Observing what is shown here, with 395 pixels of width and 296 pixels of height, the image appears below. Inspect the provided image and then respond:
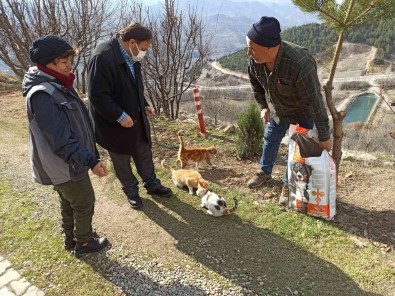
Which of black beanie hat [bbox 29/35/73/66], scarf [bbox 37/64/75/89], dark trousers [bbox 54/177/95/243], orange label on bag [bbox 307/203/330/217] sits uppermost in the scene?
black beanie hat [bbox 29/35/73/66]

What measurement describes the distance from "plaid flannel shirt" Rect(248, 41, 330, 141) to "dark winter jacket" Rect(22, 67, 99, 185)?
1889 mm

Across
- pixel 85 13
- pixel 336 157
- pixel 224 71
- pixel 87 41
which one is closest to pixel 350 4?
pixel 336 157

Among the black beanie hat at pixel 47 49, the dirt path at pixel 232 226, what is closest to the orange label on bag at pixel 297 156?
the dirt path at pixel 232 226

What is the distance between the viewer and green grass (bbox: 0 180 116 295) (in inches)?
118

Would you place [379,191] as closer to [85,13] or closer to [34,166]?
Result: [34,166]

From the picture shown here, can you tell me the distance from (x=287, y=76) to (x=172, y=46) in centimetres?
660

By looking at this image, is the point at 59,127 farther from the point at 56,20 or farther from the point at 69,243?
the point at 56,20

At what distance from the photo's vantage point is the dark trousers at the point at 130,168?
3.79m

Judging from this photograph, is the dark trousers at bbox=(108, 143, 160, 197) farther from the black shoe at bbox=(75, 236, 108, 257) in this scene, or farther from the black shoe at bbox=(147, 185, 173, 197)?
the black shoe at bbox=(75, 236, 108, 257)

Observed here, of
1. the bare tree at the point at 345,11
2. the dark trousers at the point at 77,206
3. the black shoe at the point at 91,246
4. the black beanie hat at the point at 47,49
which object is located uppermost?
the bare tree at the point at 345,11

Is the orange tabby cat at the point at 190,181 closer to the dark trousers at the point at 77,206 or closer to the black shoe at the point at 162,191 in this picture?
A: the black shoe at the point at 162,191

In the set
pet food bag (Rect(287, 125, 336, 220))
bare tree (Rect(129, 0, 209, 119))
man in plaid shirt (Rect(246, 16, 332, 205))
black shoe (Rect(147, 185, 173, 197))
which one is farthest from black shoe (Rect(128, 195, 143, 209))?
bare tree (Rect(129, 0, 209, 119))

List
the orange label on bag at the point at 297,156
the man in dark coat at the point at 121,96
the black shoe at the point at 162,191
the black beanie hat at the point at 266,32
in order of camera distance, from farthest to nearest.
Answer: the black shoe at the point at 162,191, the orange label on bag at the point at 297,156, the man in dark coat at the point at 121,96, the black beanie hat at the point at 266,32

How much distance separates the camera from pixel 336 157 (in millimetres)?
3873
